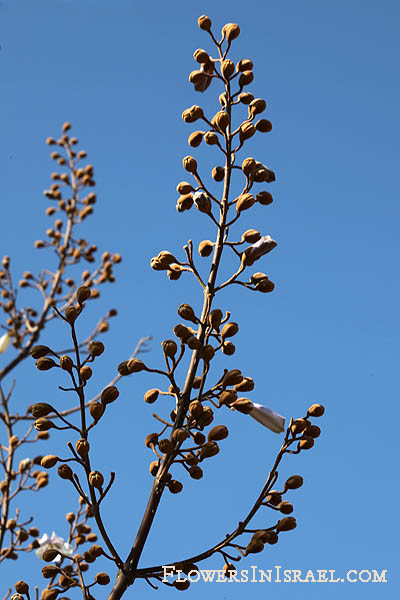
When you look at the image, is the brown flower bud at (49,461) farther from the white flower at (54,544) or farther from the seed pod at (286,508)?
the white flower at (54,544)

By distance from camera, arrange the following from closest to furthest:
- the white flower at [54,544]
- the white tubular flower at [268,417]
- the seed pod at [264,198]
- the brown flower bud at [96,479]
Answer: the brown flower bud at [96,479] < the white tubular flower at [268,417] < the seed pod at [264,198] < the white flower at [54,544]

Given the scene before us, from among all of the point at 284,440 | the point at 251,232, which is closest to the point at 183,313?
the point at 251,232

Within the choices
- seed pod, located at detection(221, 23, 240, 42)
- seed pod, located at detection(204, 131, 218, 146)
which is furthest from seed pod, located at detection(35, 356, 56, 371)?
seed pod, located at detection(221, 23, 240, 42)

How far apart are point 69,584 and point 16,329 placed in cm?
417

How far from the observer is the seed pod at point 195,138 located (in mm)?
2652

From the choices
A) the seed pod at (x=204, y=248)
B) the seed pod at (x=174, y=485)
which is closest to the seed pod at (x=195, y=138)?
the seed pod at (x=204, y=248)

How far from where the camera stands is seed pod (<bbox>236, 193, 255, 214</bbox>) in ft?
8.21

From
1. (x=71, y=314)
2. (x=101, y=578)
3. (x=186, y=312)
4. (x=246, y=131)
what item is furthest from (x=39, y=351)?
(x=246, y=131)

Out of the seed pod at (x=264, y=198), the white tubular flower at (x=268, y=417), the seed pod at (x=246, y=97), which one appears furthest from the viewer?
the seed pod at (x=246, y=97)

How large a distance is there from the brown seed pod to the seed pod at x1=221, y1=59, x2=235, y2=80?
0.22 meters

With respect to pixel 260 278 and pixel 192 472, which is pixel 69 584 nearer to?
pixel 192 472

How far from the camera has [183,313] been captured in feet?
7.51

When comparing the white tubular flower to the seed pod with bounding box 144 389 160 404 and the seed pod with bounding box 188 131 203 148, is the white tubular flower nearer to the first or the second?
the seed pod with bounding box 144 389 160 404

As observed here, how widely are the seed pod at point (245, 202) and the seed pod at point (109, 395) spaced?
812 millimetres
